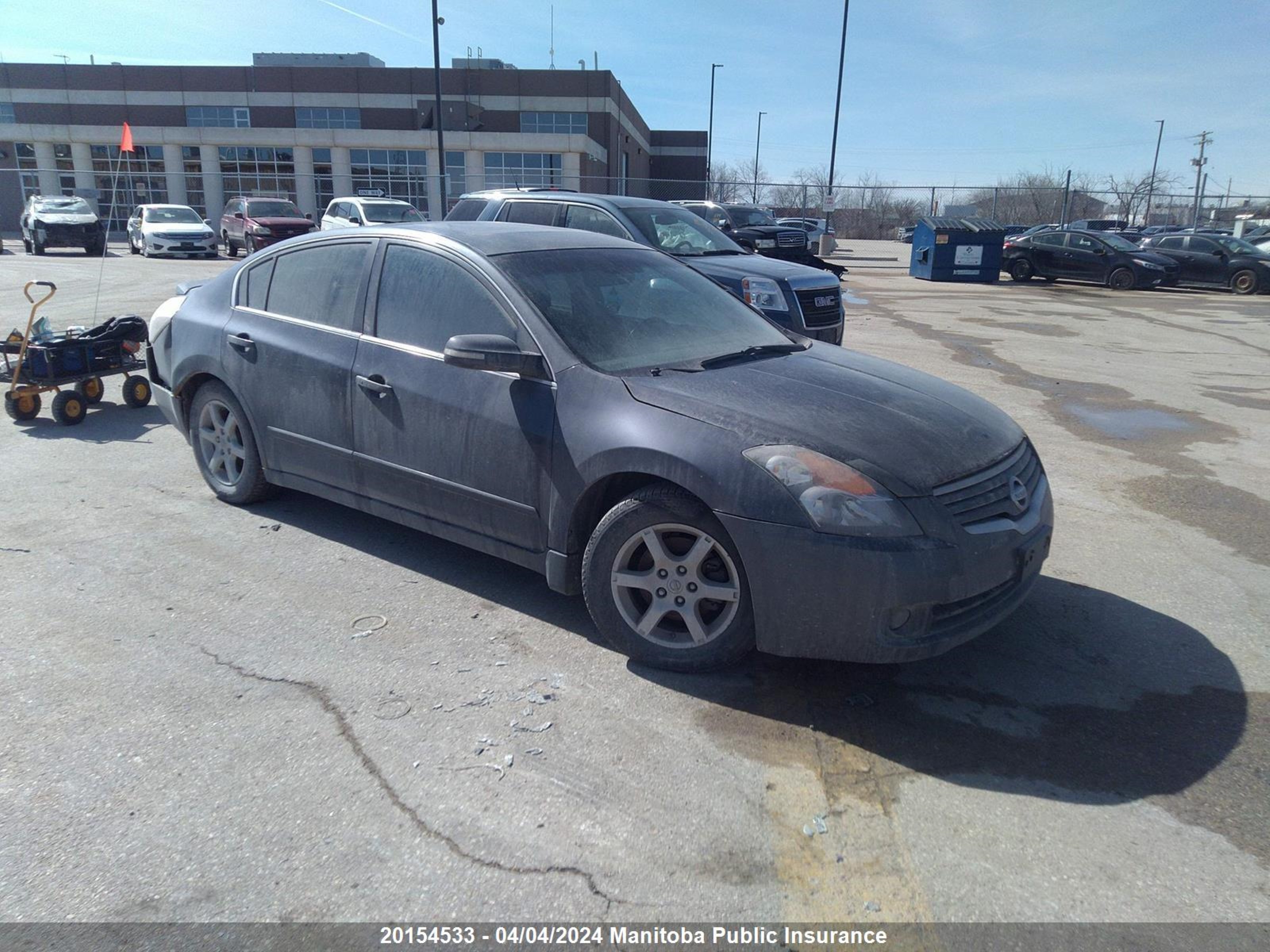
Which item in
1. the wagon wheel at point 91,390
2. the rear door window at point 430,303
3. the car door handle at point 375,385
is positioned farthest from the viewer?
the wagon wheel at point 91,390

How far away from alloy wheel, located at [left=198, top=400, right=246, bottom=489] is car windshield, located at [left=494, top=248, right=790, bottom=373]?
2095 millimetres

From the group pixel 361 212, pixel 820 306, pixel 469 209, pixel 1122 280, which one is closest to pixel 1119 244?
pixel 1122 280

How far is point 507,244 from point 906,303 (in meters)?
17.0

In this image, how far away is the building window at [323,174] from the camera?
47.9m

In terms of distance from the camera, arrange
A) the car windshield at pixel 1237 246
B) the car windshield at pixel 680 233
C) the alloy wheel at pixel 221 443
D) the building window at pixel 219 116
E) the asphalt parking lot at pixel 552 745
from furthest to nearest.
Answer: the building window at pixel 219 116, the car windshield at pixel 1237 246, the car windshield at pixel 680 233, the alloy wheel at pixel 221 443, the asphalt parking lot at pixel 552 745

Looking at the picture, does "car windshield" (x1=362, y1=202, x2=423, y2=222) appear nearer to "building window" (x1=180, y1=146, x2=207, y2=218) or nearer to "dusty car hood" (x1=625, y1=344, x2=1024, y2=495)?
"dusty car hood" (x1=625, y1=344, x2=1024, y2=495)

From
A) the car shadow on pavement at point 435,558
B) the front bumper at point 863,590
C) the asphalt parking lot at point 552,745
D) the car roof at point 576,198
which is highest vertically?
the car roof at point 576,198

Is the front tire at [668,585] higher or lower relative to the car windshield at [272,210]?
lower

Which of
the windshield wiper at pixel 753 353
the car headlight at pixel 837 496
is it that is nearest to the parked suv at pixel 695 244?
the windshield wiper at pixel 753 353

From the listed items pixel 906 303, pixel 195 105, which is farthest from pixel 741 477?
pixel 195 105

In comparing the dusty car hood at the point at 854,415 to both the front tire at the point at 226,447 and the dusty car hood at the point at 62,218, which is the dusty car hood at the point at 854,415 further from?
the dusty car hood at the point at 62,218

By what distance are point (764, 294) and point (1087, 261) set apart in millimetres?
19798

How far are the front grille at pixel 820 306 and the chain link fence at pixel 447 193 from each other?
23.8 meters

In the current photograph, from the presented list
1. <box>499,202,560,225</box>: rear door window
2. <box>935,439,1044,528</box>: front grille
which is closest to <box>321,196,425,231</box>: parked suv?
<box>499,202,560,225</box>: rear door window
